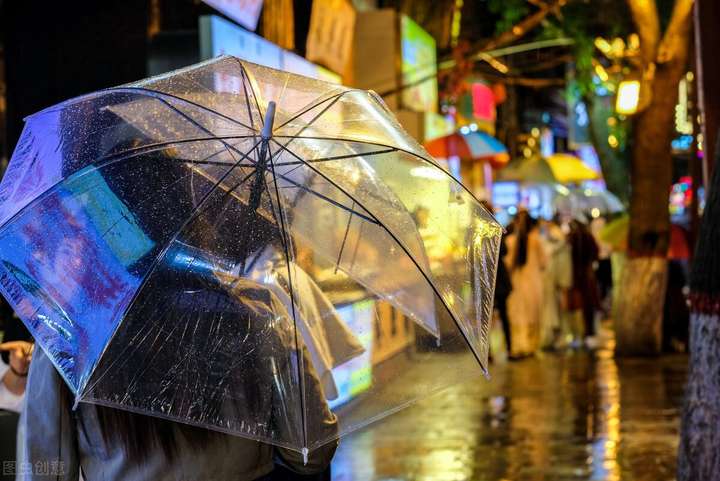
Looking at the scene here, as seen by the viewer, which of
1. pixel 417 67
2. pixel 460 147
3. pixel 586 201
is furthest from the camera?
pixel 586 201

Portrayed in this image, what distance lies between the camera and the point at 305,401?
3.88 m

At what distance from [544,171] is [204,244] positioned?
1829 centimetres

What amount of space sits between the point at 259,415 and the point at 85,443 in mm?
548

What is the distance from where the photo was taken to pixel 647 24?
15820 mm

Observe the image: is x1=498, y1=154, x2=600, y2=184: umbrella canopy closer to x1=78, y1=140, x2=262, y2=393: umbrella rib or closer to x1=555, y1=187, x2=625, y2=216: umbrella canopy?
x1=555, y1=187, x2=625, y2=216: umbrella canopy

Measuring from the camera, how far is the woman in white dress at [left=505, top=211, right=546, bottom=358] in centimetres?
1691

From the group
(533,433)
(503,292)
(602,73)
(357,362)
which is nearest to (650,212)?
(503,292)

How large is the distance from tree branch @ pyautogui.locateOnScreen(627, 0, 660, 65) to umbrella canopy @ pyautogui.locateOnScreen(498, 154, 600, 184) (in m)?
5.65

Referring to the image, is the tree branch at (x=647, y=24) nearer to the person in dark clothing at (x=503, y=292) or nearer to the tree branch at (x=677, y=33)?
the tree branch at (x=677, y=33)

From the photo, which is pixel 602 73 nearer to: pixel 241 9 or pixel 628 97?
pixel 628 97

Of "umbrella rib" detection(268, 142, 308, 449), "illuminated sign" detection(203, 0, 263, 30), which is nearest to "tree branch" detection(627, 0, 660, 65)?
"illuminated sign" detection(203, 0, 263, 30)

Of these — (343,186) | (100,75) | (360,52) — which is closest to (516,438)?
(100,75)

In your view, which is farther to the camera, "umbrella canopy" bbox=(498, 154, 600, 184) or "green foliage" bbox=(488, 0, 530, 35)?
"umbrella canopy" bbox=(498, 154, 600, 184)

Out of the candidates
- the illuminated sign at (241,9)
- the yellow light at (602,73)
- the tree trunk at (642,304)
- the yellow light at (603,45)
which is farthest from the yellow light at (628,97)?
the yellow light at (602,73)
